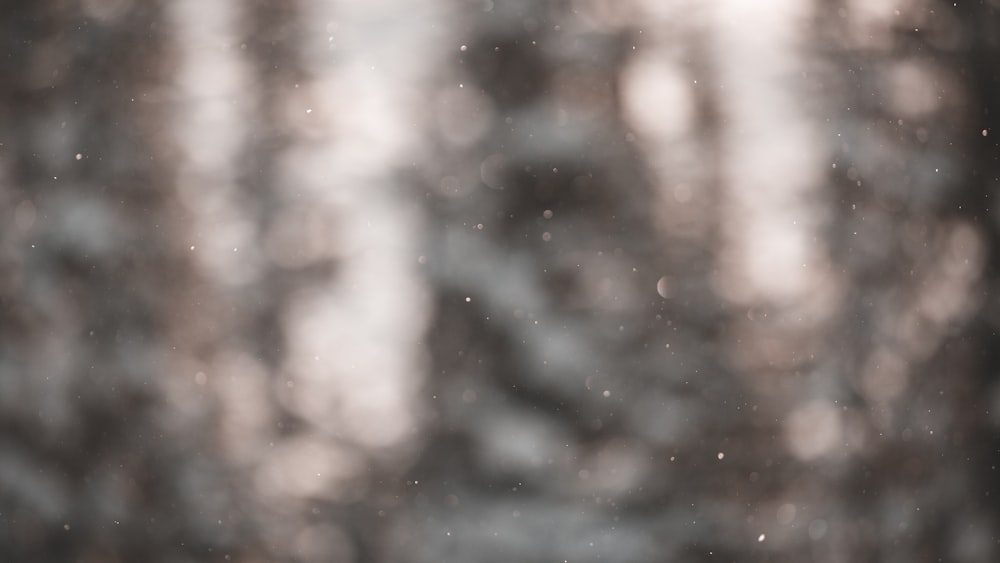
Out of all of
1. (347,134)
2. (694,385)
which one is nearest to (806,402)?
(694,385)

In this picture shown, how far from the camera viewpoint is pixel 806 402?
278mm

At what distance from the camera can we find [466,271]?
265 millimetres

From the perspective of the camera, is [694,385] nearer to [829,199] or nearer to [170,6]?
[829,199]

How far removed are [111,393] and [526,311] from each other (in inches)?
4.4

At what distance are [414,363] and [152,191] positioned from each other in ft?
0.26

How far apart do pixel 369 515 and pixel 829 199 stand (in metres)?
0.14

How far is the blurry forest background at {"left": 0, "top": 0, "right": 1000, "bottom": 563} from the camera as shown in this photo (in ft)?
0.86

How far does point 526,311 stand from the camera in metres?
0.27

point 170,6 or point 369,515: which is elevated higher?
point 170,6

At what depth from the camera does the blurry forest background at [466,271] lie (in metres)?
0.26

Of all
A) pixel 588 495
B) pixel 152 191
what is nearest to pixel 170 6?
pixel 152 191

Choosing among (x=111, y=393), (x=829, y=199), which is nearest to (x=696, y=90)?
(x=829, y=199)

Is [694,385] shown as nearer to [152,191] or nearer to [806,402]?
[806,402]

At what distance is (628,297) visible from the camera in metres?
0.26
